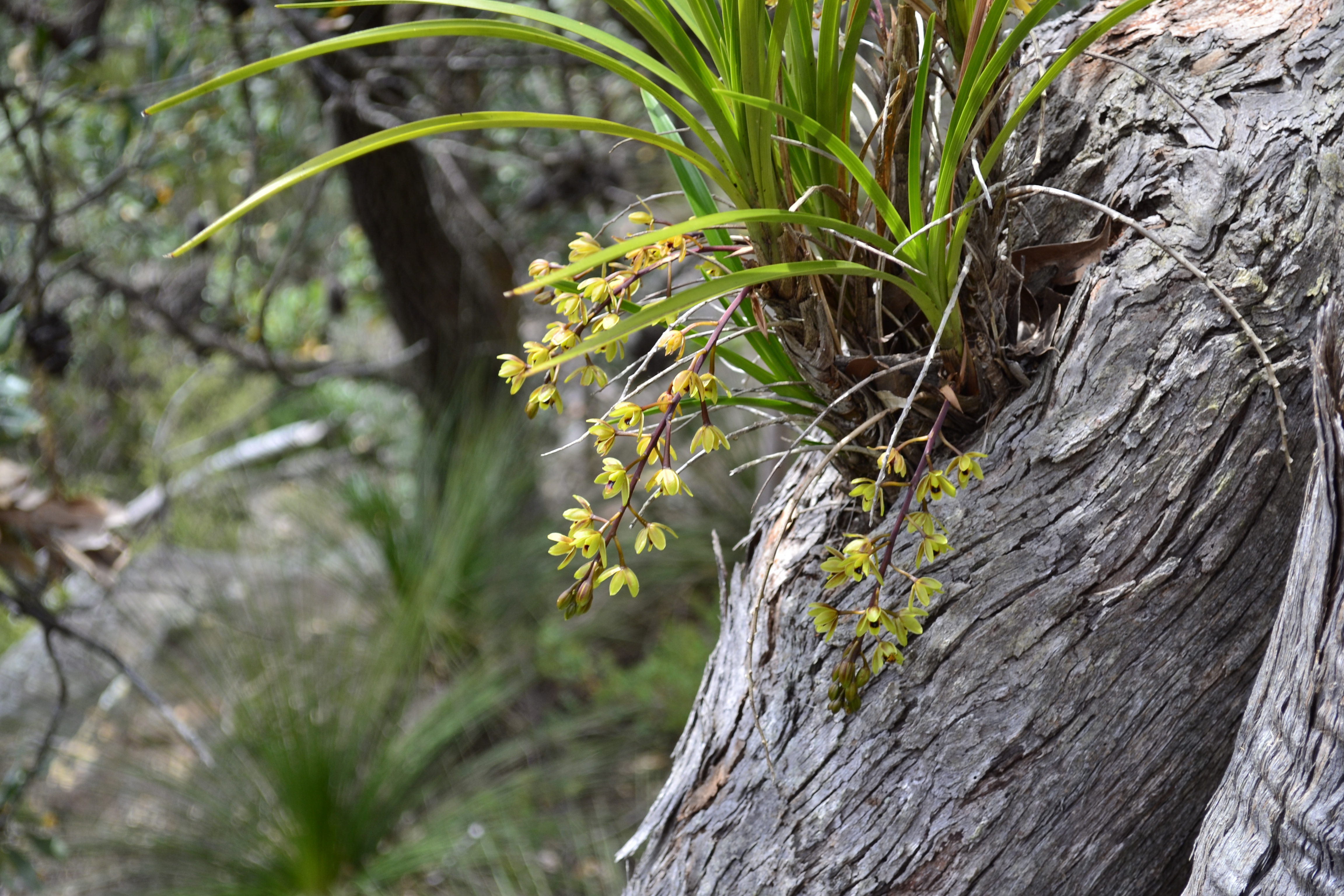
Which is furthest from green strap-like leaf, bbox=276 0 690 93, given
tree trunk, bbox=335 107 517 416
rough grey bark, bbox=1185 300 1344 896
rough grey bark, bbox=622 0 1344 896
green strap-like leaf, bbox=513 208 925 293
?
tree trunk, bbox=335 107 517 416

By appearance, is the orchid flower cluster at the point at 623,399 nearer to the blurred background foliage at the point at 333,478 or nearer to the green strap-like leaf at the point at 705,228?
the green strap-like leaf at the point at 705,228

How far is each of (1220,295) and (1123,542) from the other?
0.76ft

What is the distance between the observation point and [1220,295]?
734 millimetres

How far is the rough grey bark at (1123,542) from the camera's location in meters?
0.81

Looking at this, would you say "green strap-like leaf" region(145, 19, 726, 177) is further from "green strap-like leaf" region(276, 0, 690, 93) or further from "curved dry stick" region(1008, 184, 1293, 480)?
"curved dry stick" region(1008, 184, 1293, 480)

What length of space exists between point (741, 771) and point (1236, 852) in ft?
1.49

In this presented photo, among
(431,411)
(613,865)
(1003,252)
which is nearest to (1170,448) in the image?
(1003,252)

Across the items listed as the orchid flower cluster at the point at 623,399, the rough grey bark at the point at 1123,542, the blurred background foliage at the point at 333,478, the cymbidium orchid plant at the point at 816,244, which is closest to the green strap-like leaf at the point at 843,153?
the cymbidium orchid plant at the point at 816,244

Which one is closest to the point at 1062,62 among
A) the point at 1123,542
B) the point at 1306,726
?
the point at 1123,542

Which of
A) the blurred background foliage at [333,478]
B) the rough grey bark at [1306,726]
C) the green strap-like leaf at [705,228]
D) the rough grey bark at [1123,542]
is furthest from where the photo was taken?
the blurred background foliage at [333,478]

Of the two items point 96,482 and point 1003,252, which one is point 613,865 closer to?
point 1003,252

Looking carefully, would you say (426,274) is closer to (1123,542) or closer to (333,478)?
(333,478)

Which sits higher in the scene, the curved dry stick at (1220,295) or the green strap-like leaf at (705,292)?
the green strap-like leaf at (705,292)

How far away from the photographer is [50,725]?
2055 millimetres
